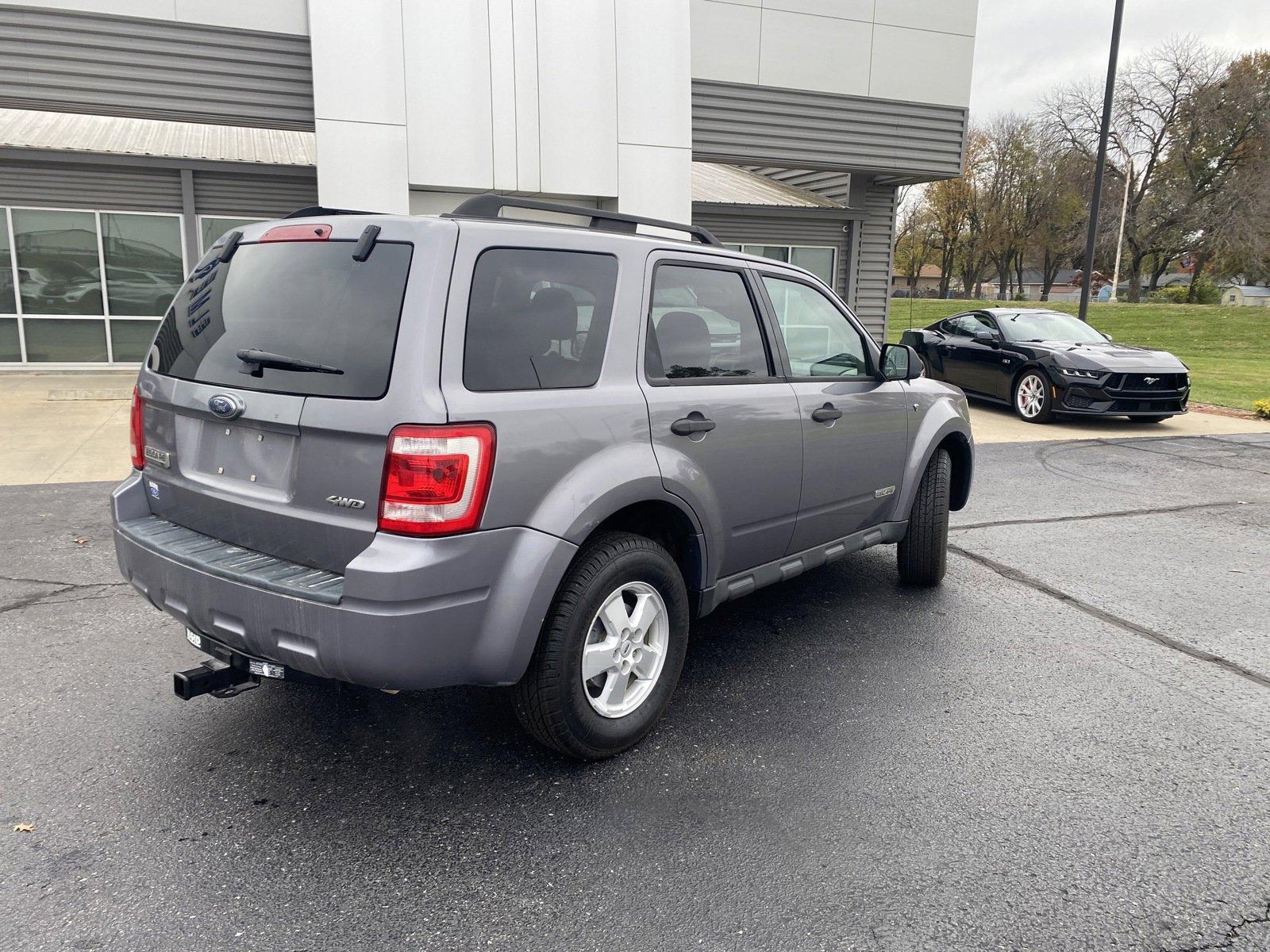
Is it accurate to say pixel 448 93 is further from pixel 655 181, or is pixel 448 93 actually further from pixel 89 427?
pixel 89 427

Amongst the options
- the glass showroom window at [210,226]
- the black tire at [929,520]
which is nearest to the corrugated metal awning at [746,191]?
the glass showroom window at [210,226]

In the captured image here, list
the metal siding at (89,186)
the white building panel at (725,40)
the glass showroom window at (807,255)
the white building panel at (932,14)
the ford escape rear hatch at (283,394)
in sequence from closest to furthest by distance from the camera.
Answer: the ford escape rear hatch at (283,394), the white building panel at (725,40), the white building panel at (932,14), the metal siding at (89,186), the glass showroom window at (807,255)

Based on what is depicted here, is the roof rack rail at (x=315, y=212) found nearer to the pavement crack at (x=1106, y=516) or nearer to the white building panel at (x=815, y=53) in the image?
the pavement crack at (x=1106, y=516)

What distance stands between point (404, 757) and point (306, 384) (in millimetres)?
1360

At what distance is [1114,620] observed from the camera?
4762mm

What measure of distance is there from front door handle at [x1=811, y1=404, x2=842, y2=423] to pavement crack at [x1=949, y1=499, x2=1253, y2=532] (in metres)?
2.90

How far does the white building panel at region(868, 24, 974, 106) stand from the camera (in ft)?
43.7

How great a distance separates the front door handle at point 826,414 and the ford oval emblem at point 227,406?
2.33 m

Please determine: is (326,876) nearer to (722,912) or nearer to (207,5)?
(722,912)

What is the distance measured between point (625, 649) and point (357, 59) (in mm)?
8642

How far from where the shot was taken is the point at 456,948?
2270 mm

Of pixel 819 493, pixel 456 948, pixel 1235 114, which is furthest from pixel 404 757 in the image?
pixel 1235 114

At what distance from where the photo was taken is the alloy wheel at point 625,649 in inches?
122

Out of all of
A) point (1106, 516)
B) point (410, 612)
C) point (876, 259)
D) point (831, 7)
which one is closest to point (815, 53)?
point (831, 7)
